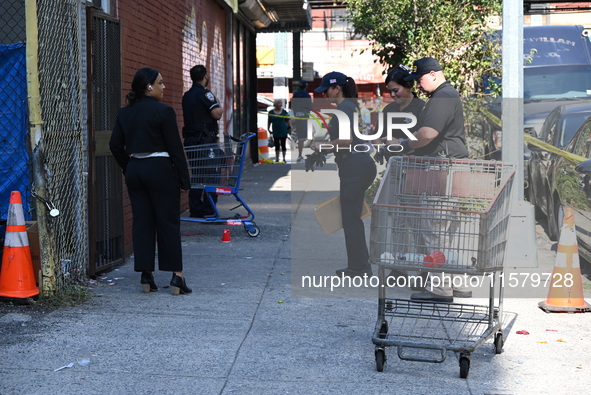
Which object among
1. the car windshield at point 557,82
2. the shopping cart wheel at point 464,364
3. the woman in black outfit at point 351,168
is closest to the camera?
the shopping cart wheel at point 464,364

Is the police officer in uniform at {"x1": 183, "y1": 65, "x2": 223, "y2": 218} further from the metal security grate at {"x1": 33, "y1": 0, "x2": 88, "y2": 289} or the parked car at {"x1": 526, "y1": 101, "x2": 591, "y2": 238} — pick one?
the parked car at {"x1": 526, "y1": 101, "x2": 591, "y2": 238}

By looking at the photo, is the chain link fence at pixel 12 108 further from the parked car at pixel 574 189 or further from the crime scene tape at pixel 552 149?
the crime scene tape at pixel 552 149

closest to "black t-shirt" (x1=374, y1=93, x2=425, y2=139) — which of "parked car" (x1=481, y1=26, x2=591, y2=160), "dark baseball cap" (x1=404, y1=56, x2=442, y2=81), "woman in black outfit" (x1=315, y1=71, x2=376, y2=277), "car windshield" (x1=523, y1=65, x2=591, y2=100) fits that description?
"woman in black outfit" (x1=315, y1=71, x2=376, y2=277)

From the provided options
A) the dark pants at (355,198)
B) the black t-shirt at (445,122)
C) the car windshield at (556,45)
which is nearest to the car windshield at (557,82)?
the car windshield at (556,45)

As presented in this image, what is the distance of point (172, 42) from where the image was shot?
12531mm

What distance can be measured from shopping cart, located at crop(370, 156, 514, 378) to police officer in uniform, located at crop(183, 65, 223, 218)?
5183 mm

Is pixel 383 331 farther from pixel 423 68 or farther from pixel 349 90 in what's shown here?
pixel 349 90

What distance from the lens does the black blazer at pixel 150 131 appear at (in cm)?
742

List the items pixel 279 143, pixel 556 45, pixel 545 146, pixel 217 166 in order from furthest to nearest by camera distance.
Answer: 1. pixel 279 143
2. pixel 556 45
3. pixel 545 146
4. pixel 217 166

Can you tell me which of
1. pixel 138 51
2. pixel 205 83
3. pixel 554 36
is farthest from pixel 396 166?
pixel 554 36

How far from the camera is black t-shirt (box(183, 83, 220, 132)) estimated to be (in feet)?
37.0

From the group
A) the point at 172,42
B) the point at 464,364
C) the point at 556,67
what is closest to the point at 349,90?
the point at 464,364

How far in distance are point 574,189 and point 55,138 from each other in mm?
5204

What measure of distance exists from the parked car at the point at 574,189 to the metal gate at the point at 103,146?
4535mm
